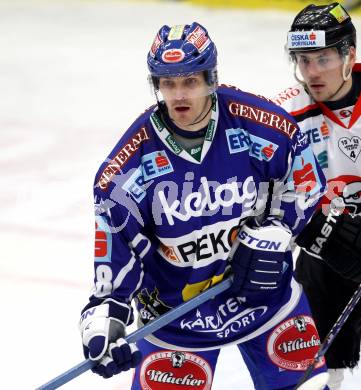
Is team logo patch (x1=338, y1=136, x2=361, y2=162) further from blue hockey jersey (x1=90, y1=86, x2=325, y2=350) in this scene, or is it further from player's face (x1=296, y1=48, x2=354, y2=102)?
blue hockey jersey (x1=90, y1=86, x2=325, y2=350)

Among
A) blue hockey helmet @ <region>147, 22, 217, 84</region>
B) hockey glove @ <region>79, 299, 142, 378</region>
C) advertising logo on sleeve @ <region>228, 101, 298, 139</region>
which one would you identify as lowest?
hockey glove @ <region>79, 299, 142, 378</region>

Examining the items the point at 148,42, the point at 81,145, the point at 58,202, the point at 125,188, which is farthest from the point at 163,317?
the point at 148,42

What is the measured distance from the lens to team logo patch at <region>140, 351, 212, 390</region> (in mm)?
2824

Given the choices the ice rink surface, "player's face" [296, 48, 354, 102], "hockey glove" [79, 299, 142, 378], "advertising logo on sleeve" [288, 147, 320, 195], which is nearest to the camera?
"hockey glove" [79, 299, 142, 378]

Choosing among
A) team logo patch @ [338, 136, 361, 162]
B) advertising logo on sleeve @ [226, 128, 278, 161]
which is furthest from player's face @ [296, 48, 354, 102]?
advertising logo on sleeve @ [226, 128, 278, 161]

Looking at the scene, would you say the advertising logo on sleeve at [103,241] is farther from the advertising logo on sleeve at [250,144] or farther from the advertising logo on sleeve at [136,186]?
the advertising logo on sleeve at [250,144]

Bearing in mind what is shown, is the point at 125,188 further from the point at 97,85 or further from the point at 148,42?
the point at 148,42

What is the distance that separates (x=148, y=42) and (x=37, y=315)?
351cm

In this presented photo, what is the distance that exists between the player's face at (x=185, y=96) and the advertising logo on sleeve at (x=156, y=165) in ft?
0.36

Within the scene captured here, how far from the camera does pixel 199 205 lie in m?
2.70

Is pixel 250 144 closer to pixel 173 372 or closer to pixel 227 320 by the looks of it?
pixel 227 320

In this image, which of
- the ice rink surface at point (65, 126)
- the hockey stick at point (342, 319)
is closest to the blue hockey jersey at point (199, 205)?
the hockey stick at point (342, 319)

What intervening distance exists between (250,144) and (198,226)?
0.27 metres

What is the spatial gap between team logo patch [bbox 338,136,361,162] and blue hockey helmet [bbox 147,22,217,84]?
0.70m
